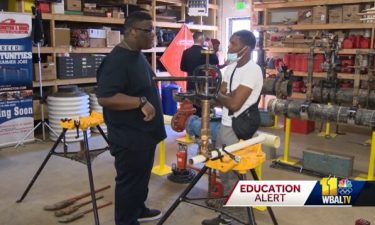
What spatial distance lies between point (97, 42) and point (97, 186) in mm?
3268

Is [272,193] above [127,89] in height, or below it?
below

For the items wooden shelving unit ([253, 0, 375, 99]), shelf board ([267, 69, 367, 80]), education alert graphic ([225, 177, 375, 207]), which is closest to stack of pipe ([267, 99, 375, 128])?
wooden shelving unit ([253, 0, 375, 99])

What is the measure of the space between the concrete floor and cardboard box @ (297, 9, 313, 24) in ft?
8.09

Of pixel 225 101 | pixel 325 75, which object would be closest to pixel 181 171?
pixel 225 101

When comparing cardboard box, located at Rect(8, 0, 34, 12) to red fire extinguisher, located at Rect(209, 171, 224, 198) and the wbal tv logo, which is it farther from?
the wbal tv logo

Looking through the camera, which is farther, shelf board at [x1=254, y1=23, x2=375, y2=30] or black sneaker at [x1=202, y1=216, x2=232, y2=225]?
shelf board at [x1=254, y1=23, x2=375, y2=30]

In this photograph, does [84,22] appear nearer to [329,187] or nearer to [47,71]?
[47,71]

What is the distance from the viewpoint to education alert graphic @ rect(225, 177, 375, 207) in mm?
1361

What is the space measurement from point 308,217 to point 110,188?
190 centimetres

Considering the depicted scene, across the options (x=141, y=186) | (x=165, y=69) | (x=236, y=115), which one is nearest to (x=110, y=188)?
(x=141, y=186)

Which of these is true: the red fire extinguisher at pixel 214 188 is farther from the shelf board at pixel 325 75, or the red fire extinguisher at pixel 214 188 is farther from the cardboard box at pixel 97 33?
the cardboard box at pixel 97 33

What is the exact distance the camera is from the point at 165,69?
795 centimetres

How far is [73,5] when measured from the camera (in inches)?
239

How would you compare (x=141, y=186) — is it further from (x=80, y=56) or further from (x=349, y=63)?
(x=349, y=63)
